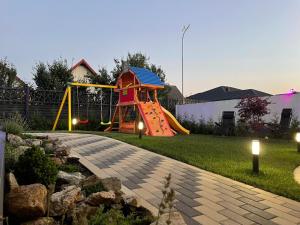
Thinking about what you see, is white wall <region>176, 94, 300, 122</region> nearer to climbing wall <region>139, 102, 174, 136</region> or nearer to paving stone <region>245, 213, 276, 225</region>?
climbing wall <region>139, 102, 174, 136</region>

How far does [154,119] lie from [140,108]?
2.88ft

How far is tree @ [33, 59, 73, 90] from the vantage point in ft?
67.2

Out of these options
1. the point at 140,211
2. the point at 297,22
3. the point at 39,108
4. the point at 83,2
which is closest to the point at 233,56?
the point at 297,22

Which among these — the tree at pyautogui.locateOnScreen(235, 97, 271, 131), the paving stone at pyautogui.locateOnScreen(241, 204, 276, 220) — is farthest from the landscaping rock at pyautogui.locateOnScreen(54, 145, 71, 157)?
the tree at pyautogui.locateOnScreen(235, 97, 271, 131)

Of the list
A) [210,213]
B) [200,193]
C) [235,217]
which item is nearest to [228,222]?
[235,217]

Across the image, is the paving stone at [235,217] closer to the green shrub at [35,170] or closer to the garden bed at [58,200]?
the garden bed at [58,200]

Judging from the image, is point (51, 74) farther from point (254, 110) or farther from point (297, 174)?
point (297, 174)

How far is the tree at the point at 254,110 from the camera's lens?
11.7 m

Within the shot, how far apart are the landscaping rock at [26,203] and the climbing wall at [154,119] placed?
1014 centimetres

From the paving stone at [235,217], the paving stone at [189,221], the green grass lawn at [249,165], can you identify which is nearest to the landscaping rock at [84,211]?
the paving stone at [189,221]

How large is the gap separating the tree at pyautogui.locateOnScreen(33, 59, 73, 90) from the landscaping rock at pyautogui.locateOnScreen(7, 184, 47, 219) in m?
18.4

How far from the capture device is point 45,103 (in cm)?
1608

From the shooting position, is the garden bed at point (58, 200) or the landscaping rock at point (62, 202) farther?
the landscaping rock at point (62, 202)

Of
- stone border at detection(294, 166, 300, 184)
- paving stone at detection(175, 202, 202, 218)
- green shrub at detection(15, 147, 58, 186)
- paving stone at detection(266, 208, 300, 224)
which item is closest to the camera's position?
paving stone at detection(266, 208, 300, 224)
